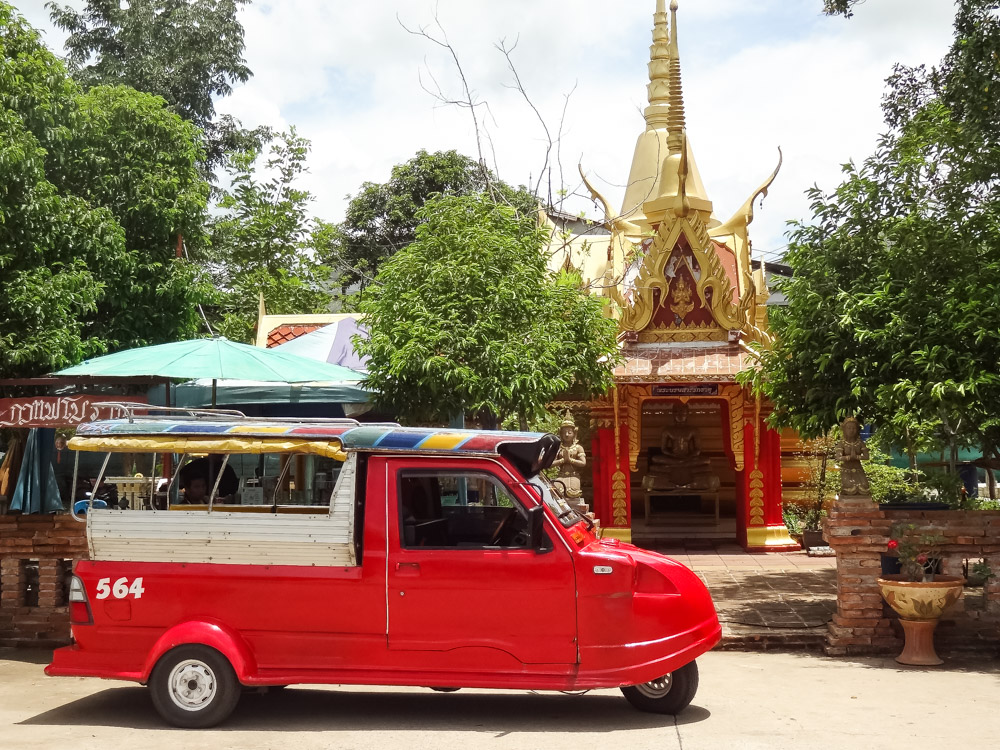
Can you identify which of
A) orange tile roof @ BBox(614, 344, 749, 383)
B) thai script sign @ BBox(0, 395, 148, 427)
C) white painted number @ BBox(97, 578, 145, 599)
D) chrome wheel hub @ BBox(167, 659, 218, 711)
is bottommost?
chrome wheel hub @ BBox(167, 659, 218, 711)

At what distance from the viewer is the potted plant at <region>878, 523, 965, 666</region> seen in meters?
8.86

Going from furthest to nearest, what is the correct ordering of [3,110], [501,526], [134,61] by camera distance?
[134,61] → [3,110] → [501,526]

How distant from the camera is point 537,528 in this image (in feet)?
22.5

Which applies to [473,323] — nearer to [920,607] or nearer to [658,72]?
[920,607]

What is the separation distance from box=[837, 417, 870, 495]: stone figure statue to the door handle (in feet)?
15.5

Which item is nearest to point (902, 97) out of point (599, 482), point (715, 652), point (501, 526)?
point (599, 482)

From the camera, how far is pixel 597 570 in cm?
678

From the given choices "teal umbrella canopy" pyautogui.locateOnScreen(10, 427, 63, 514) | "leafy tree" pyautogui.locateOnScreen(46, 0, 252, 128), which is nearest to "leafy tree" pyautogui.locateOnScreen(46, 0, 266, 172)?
"leafy tree" pyautogui.locateOnScreen(46, 0, 252, 128)

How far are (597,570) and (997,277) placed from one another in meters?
4.98

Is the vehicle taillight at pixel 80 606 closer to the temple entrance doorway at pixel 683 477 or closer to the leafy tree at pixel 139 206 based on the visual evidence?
the leafy tree at pixel 139 206

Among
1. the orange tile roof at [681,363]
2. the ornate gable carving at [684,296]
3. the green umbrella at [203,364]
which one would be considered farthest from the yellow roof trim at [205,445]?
the ornate gable carving at [684,296]

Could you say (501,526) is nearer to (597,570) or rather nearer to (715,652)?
(597,570)

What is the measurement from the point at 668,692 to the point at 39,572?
6081 millimetres

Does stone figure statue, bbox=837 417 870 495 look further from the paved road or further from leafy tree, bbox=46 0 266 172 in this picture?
leafy tree, bbox=46 0 266 172
